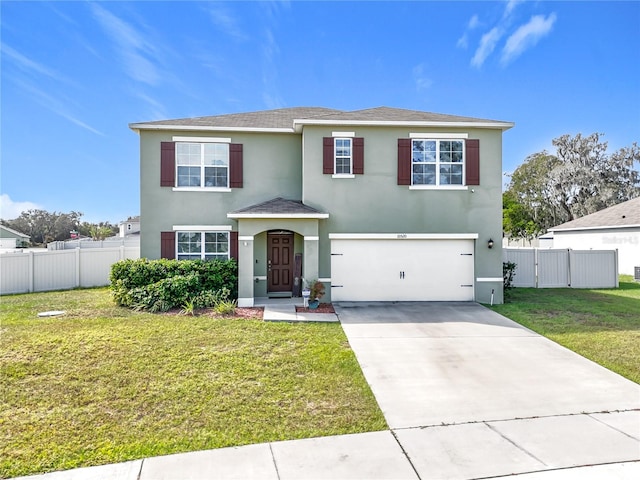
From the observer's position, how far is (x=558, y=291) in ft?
48.7

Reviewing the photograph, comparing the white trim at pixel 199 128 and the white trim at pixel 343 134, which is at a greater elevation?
the white trim at pixel 199 128

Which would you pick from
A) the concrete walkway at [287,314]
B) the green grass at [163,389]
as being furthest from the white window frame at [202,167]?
the green grass at [163,389]

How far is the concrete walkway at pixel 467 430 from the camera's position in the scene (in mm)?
3773

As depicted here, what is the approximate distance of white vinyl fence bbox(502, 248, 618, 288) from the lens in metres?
15.9

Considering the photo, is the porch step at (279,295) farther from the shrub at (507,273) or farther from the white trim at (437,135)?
the shrub at (507,273)

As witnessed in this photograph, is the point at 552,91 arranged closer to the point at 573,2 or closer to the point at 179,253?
the point at 573,2

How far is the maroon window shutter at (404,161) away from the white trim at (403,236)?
175 cm

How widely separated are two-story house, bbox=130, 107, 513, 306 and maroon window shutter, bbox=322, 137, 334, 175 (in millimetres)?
33

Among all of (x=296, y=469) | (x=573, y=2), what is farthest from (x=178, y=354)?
(x=573, y=2)

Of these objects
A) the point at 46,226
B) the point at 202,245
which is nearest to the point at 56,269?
the point at 202,245

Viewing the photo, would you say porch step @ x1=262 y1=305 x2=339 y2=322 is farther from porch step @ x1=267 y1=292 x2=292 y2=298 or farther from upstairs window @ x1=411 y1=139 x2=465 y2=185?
upstairs window @ x1=411 y1=139 x2=465 y2=185

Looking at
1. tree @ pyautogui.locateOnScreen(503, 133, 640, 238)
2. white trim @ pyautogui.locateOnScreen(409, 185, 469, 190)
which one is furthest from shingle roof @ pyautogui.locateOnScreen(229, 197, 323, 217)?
tree @ pyautogui.locateOnScreen(503, 133, 640, 238)

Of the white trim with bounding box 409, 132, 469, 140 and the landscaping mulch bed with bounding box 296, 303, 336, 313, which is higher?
the white trim with bounding box 409, 132, 469, 140

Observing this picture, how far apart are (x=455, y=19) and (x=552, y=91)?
986 centimetres
